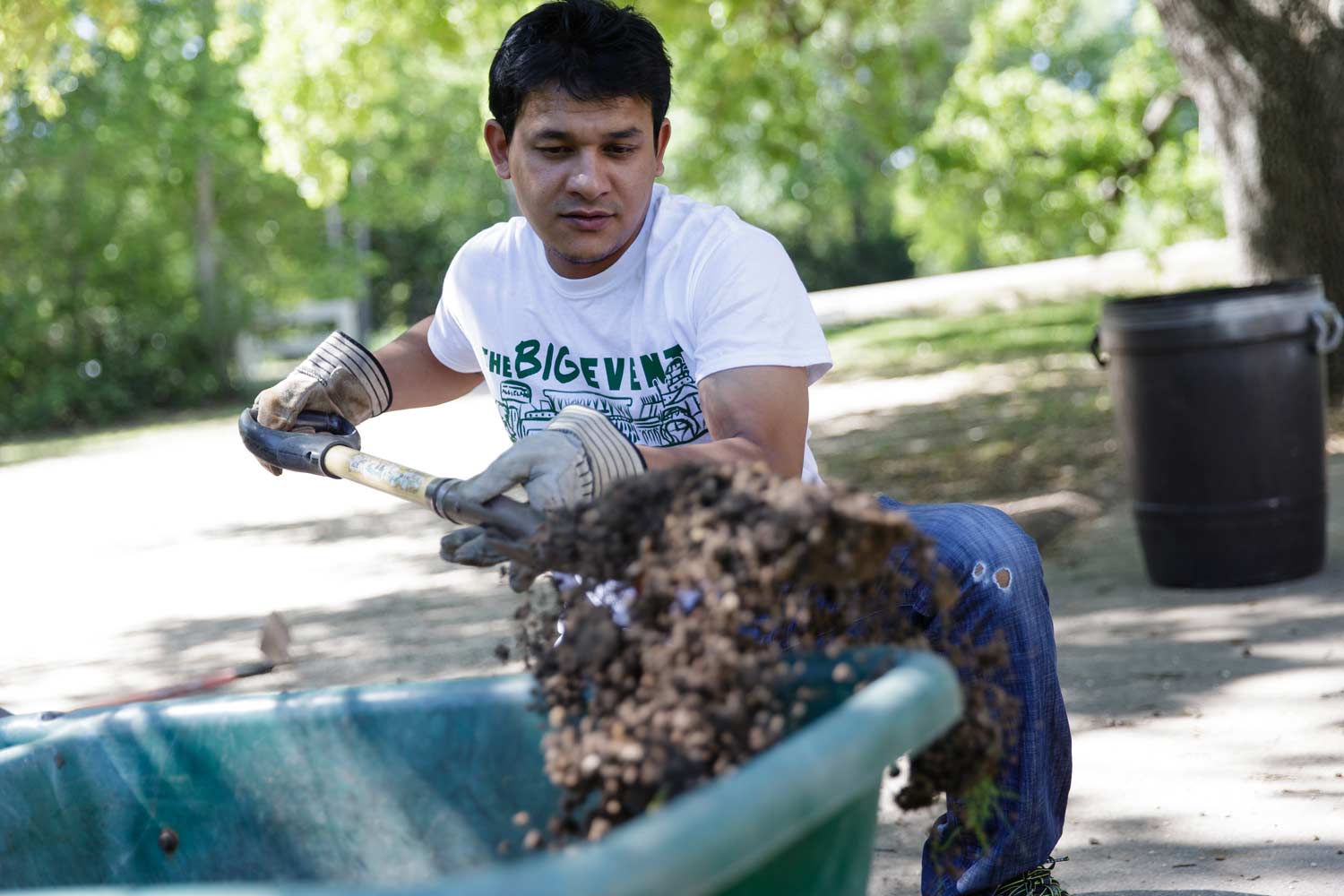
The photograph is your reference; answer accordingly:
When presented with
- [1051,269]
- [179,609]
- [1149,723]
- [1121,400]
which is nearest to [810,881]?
[1149,723]

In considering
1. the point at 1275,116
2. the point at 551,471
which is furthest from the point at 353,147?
the point at 551,471

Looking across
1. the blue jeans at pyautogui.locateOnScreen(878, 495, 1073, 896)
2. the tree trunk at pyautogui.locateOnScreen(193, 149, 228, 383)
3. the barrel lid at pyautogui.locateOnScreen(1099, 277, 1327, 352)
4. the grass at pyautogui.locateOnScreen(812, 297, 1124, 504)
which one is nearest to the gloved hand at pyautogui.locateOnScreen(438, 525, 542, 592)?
the blue jeans at pyautogui.locateOnScreen(878, 495, 1073, 896)

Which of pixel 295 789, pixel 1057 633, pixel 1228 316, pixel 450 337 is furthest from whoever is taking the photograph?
pixel 1228 316

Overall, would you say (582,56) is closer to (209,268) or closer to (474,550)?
(474,550)

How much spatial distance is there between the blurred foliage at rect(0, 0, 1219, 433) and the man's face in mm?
9002

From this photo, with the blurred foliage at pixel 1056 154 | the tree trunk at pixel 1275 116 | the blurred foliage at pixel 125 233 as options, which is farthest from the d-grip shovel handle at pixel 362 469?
the blurred foliage at pixel 125 233

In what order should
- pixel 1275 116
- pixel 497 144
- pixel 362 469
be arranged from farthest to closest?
pixel 1275 116
pixel 497 144
pixel 362 469

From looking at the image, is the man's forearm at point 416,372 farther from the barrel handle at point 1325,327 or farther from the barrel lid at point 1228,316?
the barrel handle at point 1325,327

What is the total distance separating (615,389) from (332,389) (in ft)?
1.81

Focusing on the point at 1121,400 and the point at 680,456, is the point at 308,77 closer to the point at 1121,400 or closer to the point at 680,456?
the point at 1121,400

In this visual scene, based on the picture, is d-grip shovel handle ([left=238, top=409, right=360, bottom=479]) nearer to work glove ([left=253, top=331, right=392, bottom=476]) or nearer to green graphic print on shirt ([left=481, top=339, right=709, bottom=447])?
work glove ([left=253, top=331, right=392, bottom=476])

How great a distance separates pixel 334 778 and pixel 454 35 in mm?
11106

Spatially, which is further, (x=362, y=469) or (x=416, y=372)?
(x=416, y=372)

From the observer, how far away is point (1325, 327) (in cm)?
531
